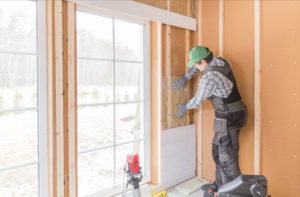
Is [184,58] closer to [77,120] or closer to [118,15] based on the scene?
[118,15]

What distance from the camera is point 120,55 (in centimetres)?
192

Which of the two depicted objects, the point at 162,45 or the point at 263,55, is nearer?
the point at 263,55

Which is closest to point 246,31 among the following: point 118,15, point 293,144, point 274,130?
point 274,130

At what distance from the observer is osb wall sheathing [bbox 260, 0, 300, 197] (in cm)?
174

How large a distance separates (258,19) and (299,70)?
0.62m

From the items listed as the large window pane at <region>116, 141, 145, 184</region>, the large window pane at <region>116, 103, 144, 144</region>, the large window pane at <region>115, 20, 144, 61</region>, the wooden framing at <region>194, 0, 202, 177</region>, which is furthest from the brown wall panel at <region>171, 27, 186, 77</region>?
the large window pane at <region>116, 141, 145, 184</region>

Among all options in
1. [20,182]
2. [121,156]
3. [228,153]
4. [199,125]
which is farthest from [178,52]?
[20,182]

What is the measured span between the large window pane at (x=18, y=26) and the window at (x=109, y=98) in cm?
34

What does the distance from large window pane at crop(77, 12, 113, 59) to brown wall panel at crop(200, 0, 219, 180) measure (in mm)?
1168

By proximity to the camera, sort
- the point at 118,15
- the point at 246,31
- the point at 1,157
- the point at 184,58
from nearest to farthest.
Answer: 1. the point at 1,157
2. the point at 118,15
3. the point at 246,31
4. the point at 184,58

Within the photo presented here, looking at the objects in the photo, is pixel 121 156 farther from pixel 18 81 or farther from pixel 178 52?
pixel 178 52

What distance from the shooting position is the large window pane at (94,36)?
167 cm

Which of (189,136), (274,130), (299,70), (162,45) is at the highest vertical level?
(162,45)

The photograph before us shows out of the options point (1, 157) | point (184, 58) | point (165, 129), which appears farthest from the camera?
point (184, 58)
